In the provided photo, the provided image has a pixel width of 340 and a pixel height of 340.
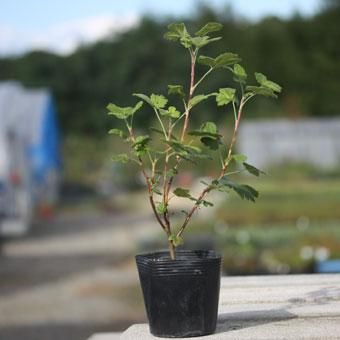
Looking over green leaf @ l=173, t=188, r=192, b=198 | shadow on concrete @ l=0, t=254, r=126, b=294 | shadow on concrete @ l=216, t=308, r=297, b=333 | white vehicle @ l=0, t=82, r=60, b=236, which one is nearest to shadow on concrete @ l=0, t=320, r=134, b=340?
shadow on concrete @ l=0, t=254, r=126, b=294

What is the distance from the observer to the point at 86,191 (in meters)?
27.2

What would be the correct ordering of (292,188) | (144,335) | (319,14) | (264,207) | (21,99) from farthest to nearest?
(319,14) → (21,99) → (292,188) → (264,207) → (144,335)

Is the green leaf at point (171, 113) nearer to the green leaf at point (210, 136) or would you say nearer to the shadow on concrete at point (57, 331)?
the green leaf at point (210, 136)

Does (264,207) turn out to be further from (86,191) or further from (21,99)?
(86,191)

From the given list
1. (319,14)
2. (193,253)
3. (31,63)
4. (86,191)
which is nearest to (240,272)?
(193,253)

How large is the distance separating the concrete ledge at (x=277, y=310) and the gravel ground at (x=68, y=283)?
10.9 ft

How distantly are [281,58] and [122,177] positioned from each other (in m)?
7.41

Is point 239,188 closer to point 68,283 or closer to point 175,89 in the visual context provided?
point 175,89

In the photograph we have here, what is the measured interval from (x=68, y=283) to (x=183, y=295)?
7.88 metres

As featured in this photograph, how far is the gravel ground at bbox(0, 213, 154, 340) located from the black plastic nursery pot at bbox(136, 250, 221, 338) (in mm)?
4188

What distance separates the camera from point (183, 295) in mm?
3299

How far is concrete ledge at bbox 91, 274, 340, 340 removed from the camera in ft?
10.8

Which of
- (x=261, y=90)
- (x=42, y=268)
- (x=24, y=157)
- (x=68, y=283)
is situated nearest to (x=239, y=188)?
(x=261, y=90)

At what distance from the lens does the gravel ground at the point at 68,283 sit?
327 inches
